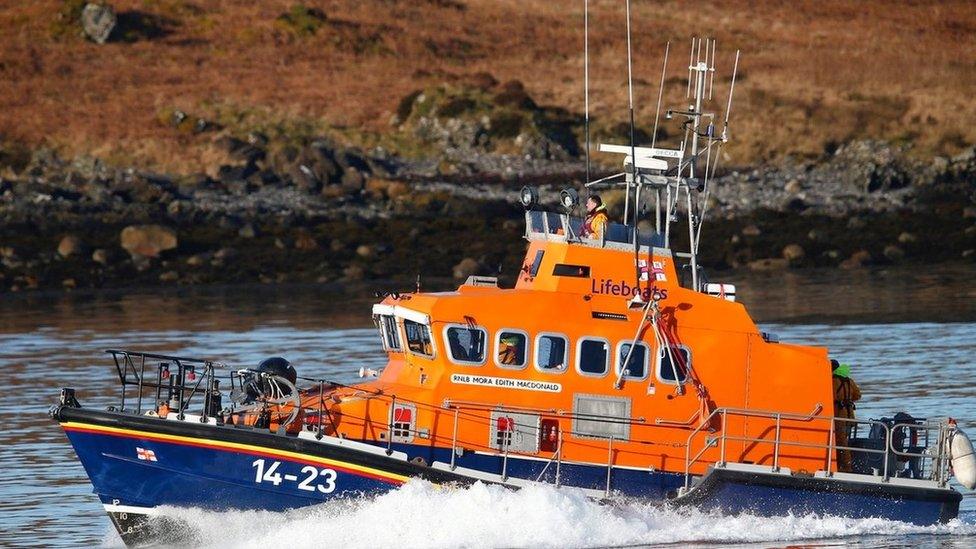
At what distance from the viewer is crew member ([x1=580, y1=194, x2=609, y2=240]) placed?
1585cm

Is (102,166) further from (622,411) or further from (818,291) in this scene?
(622,411)

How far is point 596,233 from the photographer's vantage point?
626 inches

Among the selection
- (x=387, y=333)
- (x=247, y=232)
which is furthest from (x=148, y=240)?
(x=387, y=333)

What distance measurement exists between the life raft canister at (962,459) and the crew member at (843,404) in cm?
100

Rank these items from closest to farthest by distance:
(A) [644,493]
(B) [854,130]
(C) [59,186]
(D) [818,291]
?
1. (A) [644,493]
2. (D) [818,291]
3. (C) [59,186]
4. (B) [854,130]

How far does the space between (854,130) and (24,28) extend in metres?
31.4

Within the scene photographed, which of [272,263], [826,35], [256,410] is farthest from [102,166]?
[256,410]

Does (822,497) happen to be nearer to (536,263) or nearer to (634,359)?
(634,359)

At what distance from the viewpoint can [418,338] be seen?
51.5 ft

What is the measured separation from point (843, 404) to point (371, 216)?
3061cm

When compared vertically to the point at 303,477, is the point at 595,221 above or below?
above

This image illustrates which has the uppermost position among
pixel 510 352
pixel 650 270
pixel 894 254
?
pixel 650 270

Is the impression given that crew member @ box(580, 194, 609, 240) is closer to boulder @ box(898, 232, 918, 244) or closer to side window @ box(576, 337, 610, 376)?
side window @ box(576, 337, 610, 376)

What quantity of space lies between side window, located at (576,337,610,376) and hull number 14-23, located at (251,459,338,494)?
2.61 metres
